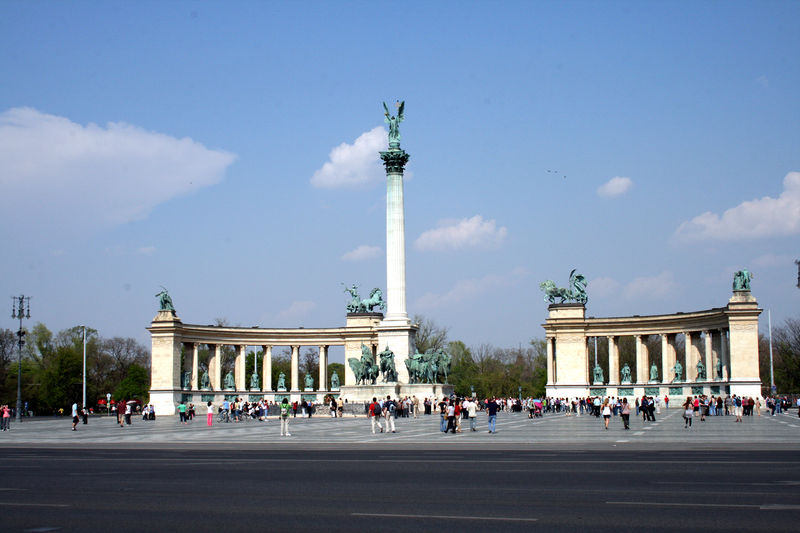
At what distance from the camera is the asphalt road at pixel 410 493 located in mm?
13023

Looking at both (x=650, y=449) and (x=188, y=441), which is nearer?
(x=650, y=449)

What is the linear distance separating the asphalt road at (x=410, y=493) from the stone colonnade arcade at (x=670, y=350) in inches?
2454

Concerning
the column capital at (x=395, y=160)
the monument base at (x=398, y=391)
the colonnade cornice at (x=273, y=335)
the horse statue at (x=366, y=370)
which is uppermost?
the column capital at (x=395, y=160)


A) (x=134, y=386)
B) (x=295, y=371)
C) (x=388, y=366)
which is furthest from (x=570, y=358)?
(x=134, y=386)

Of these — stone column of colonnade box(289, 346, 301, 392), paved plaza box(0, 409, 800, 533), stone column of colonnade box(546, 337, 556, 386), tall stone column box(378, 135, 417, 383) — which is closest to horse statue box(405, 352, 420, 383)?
tall stone column box(378, 135, 417, 383)

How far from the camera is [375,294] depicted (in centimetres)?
11569

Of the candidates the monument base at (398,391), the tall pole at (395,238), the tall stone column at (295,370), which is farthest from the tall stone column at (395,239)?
the tall stone column at (295,370)

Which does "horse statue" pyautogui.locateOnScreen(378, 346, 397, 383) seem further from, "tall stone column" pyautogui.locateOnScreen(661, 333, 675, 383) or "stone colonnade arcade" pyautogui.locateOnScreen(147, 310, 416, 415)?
"tall stone column" pyautogui.locateOnScreen(661, 333, 675, 383)

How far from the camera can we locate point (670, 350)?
10181 cm

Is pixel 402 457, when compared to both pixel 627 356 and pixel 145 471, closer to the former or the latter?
pixel 145 471

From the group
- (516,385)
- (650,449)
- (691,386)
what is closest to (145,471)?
(650,449)

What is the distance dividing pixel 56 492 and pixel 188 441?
77.8 ft

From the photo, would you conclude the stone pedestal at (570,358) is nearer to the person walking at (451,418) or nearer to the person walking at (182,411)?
the person walking at (182,411)

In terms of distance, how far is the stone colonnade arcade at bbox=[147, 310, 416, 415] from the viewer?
97.1 meters
